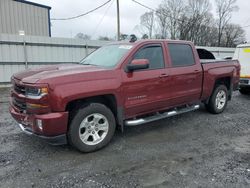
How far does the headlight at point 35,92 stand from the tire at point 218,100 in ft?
15.2

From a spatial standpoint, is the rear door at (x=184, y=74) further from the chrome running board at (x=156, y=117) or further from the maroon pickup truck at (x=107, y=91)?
the chrome running board at (x=156, y=117)

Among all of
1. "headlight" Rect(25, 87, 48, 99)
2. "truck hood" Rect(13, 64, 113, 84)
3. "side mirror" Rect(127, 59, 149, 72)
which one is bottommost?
"headlight" Rect(25, 87, 48, 99)

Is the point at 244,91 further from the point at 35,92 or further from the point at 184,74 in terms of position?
the point at 35,92

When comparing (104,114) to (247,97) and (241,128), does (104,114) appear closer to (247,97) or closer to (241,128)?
(241,128)

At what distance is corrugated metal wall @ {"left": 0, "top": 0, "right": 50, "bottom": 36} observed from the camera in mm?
15430

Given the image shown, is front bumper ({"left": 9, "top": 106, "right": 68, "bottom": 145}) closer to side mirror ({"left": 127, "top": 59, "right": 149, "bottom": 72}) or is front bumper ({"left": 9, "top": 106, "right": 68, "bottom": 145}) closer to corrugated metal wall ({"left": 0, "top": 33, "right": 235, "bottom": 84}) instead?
side mirror ({"left": 127, "top": 59, "right": 149, "bottom": 72})

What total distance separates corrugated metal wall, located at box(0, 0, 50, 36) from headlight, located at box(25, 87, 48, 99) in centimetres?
1420

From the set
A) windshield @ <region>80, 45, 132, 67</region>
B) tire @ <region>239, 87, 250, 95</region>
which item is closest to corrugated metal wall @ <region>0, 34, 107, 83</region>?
windshield @ <region>80, 45, 132, 67</region>

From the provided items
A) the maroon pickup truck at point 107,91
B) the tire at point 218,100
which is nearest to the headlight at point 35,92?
the maroon pickup truck at point 107,91

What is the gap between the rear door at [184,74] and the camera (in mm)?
5076

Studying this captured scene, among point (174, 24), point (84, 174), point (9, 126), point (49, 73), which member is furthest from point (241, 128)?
point (174, 24)

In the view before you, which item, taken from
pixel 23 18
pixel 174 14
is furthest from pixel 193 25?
pixel 23 18

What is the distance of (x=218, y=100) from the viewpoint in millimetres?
6562

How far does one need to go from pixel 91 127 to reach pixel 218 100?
4.19 m
